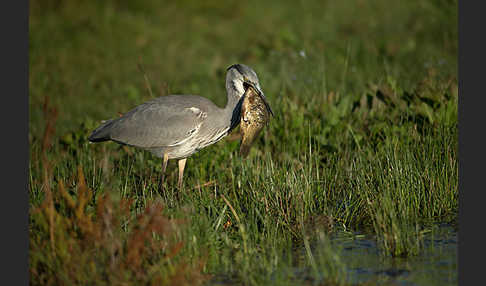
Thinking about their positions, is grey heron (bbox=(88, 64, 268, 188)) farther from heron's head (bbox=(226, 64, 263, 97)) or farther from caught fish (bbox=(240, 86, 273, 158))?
caught fish (bbox=(240, 86, 273, 158))

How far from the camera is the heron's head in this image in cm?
566

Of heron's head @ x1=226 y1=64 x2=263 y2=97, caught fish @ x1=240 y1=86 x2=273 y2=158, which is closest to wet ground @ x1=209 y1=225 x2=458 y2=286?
caught fish @ x1=240 y1=86 x2=273 y2=158

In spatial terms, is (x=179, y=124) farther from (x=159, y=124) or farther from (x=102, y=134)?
(x=102, y=134)

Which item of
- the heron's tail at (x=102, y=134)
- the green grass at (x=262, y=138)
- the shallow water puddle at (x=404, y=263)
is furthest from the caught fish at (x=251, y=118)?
the heron's tail at (x=102, y=134)

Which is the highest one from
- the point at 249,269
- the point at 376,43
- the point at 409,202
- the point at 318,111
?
the point at 376,43

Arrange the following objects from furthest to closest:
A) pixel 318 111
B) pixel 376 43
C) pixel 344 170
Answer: pixel 376 43
pixel 318 111
pixel 344 170

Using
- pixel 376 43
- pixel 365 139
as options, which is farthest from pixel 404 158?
pixel 376 43

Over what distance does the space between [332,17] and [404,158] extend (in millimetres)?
7684

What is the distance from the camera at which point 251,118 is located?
5.24m

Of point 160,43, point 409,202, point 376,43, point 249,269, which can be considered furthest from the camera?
point 160,43

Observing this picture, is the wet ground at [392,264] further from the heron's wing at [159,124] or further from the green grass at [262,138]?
the heron's wing at [159,124]

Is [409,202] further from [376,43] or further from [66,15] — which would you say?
[66,15]

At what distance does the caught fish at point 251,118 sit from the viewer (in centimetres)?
524

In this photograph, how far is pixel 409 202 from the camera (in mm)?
4883
